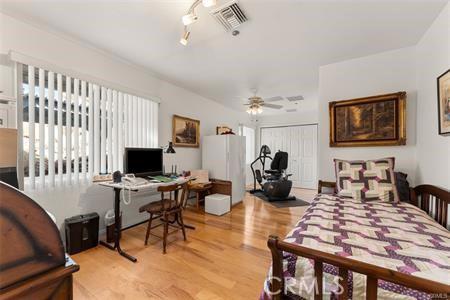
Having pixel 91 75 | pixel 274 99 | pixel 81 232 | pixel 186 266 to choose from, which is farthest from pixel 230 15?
pixel 274 99

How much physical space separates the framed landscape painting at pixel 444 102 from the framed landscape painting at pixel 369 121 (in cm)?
64

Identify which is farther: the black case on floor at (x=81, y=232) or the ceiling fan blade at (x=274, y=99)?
the ceiling fan blade at (x=274, y=99)

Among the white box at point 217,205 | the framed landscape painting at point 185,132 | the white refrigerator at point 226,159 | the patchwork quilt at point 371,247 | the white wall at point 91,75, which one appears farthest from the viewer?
the white refrigerator at point 226,159

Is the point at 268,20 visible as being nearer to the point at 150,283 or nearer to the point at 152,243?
the point at 150,283

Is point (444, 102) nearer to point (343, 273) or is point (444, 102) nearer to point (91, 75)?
point (343, 273)

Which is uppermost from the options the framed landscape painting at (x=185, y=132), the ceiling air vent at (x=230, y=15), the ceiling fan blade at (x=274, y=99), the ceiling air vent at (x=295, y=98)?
the ceiling air vent at (x=230, y=15)

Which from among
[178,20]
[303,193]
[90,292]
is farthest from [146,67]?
[303,193]

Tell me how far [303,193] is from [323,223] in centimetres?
432

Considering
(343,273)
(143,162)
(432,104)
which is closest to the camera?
(343,273)

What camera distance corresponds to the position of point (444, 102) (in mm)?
1669

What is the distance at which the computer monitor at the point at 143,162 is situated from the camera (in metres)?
2.67

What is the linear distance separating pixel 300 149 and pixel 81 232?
5.94 m

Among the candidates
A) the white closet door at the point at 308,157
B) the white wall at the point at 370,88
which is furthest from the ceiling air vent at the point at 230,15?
the white closet door at the point at 308,157

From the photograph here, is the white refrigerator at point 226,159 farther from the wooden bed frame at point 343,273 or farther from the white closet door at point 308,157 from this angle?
the wooden bed frame at point 343,273
